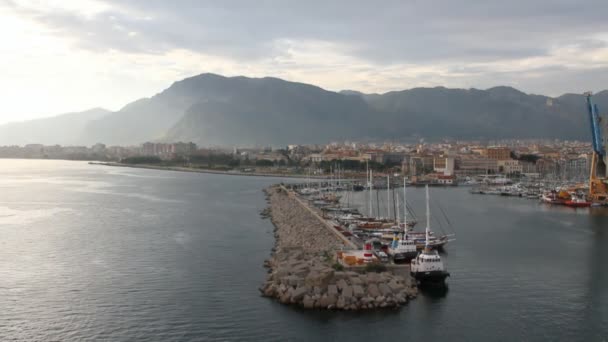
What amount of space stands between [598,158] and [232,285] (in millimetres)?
16729

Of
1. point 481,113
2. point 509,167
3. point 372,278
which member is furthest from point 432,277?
point 481,113

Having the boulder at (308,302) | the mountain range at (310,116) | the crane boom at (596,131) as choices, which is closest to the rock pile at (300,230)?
the boulder at (308,302)

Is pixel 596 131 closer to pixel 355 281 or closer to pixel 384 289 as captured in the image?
pixel 384 289

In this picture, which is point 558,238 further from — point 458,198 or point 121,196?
point 121,196

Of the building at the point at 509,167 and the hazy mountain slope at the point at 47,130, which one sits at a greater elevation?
the hazy mountain slope at the point at 47,130

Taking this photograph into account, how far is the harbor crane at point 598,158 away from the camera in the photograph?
2008 centimetres

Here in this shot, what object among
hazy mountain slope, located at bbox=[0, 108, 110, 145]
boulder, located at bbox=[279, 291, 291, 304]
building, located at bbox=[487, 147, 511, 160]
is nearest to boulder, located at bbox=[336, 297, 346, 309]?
boulder, located at bbox=[279, 291, 291, 304]

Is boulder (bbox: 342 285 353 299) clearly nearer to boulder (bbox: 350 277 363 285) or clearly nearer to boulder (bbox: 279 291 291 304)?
boulder (bbox: 350 277 363 285)

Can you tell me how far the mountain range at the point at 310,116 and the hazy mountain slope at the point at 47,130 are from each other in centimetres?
68

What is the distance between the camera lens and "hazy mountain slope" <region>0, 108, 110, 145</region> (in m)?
145

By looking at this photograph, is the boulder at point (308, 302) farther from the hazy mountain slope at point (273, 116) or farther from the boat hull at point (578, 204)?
Result: the hazy mountain slope at point (273, 116)

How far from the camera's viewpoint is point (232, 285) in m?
8.01

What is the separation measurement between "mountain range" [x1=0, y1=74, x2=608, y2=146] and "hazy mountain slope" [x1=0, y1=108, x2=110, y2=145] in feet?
2.24

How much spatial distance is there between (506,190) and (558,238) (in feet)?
43.5
